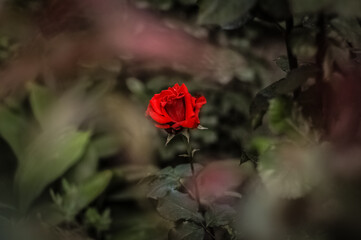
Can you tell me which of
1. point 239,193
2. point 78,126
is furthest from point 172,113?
point 78,126

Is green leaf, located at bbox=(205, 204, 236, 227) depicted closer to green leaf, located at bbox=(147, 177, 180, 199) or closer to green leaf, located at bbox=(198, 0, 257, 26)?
green leaf, located at bbox=(147, 177, 180, 199)

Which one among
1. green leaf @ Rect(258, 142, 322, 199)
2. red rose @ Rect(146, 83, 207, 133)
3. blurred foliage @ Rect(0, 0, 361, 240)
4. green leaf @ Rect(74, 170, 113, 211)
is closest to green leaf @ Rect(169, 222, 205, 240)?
blurred foliage @ Rect(0, 0, 361, 240)

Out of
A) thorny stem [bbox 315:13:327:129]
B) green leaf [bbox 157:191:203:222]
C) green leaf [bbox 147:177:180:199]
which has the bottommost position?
green leaf [bbox 157:191:203:222]

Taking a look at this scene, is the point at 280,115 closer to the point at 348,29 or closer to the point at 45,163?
the point at 348,29

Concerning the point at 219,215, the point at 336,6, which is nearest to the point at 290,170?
the point at 336,6

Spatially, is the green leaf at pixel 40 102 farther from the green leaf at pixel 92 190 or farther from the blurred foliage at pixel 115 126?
the green leaf at pixel 92 190

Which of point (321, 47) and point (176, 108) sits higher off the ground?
point (321, 47)
